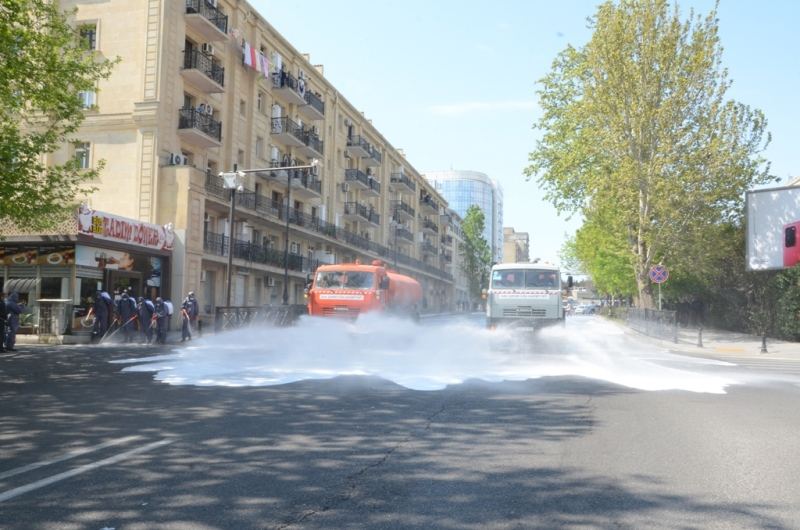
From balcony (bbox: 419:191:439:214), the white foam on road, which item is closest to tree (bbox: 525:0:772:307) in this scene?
the white foam on road

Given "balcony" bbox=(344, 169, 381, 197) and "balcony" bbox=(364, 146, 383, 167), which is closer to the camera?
"balcony" bbox=(344, 169, 381, 197)

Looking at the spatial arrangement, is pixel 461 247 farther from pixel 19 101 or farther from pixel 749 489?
pixel 749 489

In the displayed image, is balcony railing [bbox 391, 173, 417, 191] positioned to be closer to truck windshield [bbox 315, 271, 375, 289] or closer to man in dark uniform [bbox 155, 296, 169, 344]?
truck windshield [bbox 315, 271, 375, 289]

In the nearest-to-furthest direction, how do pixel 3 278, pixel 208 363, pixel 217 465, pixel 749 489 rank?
pixel 749 489 → pixel 217 465 → pixel 208 363 → pixel 3 278

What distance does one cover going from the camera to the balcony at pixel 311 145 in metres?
43.0

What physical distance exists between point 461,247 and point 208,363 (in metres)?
81.4

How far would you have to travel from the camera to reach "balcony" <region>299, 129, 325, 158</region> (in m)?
43.0

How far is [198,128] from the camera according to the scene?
30.5 meters

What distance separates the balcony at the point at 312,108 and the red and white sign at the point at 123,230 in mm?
17826

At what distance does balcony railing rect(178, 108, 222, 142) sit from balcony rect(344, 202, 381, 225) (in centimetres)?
2052

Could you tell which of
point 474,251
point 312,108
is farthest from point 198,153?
point 474,251

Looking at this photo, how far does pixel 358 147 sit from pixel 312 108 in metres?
9.97

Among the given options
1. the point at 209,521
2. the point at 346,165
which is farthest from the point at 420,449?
the point at 346,165

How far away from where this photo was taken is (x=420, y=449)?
558cm
